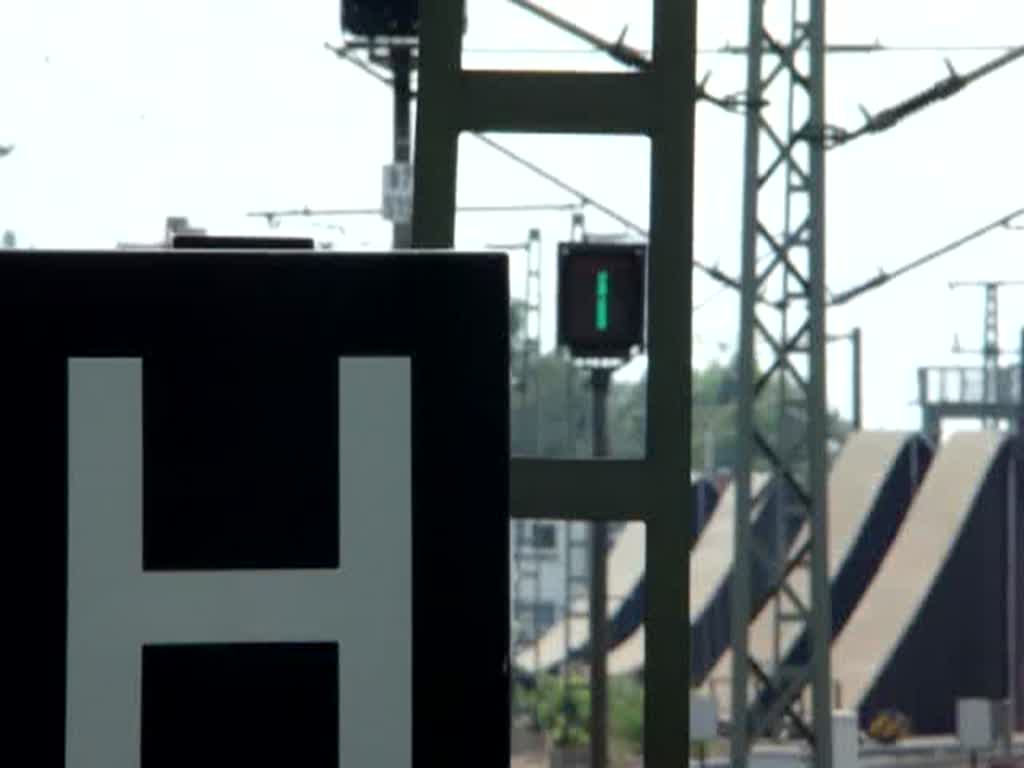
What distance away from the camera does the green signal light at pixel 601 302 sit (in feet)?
56.8

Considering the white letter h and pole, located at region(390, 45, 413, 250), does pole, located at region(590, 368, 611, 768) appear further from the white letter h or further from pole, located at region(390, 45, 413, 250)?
the white letter h

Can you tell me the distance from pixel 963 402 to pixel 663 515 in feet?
312

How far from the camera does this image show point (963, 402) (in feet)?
324

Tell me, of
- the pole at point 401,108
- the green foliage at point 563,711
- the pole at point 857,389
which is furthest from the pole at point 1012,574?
the pole at point 401,108

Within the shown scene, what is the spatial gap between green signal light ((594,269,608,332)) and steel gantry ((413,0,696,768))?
12125mm

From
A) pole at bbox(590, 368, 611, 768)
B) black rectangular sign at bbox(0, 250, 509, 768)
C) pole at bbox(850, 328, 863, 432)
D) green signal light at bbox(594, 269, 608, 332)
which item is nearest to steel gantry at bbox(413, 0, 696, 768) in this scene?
black rectangular sign at bbox(0, 250, 509, 768)

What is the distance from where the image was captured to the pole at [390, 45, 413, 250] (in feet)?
109

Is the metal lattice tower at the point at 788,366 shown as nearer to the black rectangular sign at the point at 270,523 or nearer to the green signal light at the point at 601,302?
the green signal light at the point at 601,302

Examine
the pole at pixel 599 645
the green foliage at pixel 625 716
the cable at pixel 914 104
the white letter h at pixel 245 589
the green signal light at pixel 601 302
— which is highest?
the cable at pixel 914 104

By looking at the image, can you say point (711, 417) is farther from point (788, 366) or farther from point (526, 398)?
point (788, 366)

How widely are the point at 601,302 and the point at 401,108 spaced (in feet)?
55.7

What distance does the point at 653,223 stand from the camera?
15.3ft

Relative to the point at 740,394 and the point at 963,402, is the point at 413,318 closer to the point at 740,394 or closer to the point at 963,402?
the point at 740,394

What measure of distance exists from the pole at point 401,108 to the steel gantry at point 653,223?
27616 millimetres
